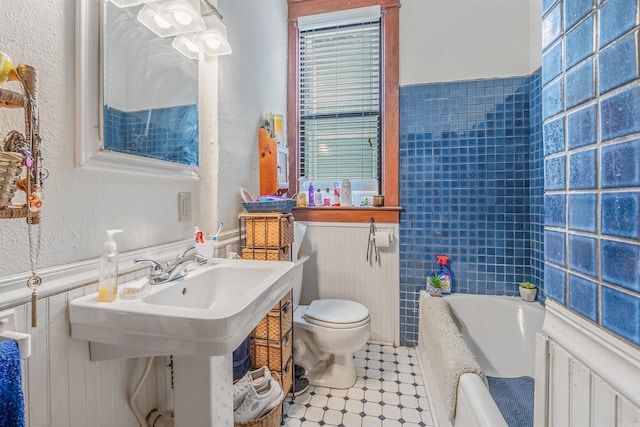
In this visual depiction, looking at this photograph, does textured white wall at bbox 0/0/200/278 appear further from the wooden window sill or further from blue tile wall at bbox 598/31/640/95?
the wooden window sill

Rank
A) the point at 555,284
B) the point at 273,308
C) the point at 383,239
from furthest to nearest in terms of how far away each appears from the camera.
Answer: the point at 383,239 < the point at 273,308 < the point at 555,284

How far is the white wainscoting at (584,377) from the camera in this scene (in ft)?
1.35

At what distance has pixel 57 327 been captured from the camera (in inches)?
32.6

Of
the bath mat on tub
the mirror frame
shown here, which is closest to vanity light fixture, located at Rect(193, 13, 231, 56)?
the mirror frame

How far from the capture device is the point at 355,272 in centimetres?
241

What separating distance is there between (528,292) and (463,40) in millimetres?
1820

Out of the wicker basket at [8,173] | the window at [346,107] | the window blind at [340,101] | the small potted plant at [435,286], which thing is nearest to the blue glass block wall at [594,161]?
the wicker basket at [8,173]

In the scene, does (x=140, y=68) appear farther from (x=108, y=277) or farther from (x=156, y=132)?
(x=108, y=277)

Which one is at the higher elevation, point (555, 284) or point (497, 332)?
point (555, 284)

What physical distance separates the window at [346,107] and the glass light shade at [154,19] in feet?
4.63

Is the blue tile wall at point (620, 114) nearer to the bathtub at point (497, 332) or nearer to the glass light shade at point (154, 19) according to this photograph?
the glass light shade at point (154, 19)

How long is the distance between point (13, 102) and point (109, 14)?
1.73ft

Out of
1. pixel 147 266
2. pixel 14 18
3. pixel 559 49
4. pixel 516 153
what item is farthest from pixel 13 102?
pixel 516 153

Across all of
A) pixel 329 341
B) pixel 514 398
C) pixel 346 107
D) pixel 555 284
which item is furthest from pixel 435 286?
pixel 555 284
